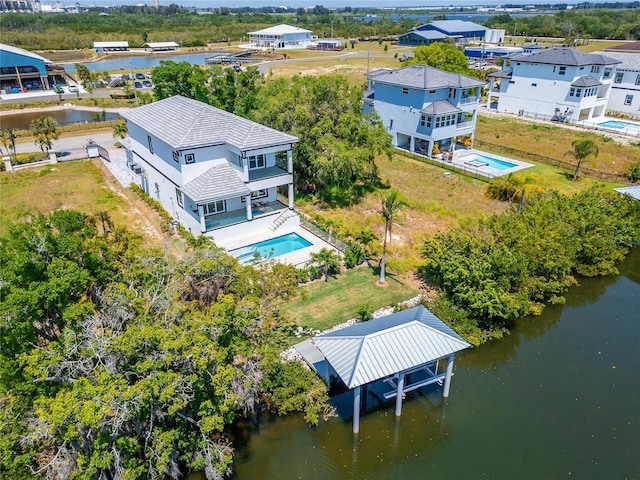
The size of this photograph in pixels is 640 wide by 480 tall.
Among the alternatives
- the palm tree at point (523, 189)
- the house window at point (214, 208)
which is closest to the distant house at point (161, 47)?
the house window at point (214, 208)

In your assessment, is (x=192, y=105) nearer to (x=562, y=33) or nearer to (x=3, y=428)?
(x=3, y=428)

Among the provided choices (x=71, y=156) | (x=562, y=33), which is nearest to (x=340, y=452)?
(x=71, y=156)

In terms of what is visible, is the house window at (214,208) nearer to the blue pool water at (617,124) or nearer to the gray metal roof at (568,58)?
the gray metal roof at (568,58)

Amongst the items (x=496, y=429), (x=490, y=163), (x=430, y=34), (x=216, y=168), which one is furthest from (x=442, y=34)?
(x=496, y=429)

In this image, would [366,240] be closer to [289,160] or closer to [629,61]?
[289,160]


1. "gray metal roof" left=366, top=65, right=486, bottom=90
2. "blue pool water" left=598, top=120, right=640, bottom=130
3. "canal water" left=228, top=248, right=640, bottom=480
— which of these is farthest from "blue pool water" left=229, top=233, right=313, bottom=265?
"blue pool water" left=598, top=120, right=640, bottom=130

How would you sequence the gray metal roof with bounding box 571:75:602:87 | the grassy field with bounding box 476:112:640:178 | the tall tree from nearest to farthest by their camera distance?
the grassy field with bounding box 476:112:640:178, the gray metal roof with bounding box 571:75:602:87, the tall tree

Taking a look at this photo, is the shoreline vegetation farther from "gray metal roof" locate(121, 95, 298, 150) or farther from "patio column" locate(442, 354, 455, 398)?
"gray metal roof" locate(121, 95, 298, 150)
